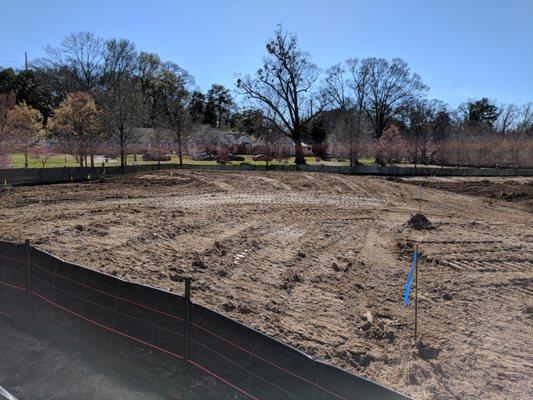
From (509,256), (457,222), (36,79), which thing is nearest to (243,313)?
(509,256)

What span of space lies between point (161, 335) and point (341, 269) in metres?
5.99

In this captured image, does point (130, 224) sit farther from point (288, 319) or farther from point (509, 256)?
point (509, 256)

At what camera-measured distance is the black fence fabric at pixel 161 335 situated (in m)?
4.14

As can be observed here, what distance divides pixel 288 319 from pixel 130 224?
7042mm

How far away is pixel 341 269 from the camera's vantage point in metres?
10.7

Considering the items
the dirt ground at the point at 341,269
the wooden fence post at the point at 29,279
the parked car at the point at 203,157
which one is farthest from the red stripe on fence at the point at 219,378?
the parked car at the point at 203,157

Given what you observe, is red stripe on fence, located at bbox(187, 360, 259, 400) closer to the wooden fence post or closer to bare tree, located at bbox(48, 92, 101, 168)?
the wooden fence post

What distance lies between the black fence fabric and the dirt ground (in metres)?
1.70

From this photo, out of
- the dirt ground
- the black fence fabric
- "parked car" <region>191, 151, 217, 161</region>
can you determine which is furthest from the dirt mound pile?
"parked car" <region>191, 151, 217, 161</region>

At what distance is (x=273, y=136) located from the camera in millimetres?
59719

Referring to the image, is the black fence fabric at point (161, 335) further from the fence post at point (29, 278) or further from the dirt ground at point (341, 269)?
the dirt ground at point (341, 269)

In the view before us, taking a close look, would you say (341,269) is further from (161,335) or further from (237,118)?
(237,118)

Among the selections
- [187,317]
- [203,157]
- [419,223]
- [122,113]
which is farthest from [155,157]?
[187,317]

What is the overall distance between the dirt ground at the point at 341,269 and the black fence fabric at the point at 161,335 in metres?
1.70
